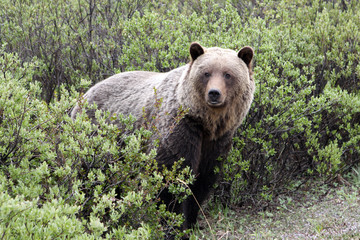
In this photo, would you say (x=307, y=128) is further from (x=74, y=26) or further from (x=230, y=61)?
(x=74, y=26)

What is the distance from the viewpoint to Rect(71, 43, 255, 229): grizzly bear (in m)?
4.76

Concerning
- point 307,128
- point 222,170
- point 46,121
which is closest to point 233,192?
point 222,170

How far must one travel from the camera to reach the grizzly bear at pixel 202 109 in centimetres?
476

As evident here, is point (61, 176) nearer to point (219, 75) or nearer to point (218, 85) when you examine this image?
point (218, 85)

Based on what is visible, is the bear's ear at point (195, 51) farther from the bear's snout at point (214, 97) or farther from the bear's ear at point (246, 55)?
the bear's snout at point (214, 97)

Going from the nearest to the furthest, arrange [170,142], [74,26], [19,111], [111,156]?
[19,111] < [111,156] < [170,142] < [74,26]

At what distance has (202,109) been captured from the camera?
482 cm

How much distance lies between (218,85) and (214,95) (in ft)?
0.46

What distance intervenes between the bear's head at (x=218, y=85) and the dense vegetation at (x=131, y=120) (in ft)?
2.19

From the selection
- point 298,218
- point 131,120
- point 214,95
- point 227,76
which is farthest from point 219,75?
point 298,218

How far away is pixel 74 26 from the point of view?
9.25m

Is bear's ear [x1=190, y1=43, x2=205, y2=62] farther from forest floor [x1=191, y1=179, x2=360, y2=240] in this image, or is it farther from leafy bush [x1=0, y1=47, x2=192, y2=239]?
forest floor [x1=191, y1=179, x2=360, y2=240]

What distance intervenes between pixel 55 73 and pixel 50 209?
6.13 m

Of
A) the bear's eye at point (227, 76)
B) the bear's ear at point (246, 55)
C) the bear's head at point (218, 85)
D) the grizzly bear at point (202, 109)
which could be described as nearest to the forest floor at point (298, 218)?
the grizzly bear at point (202, 109)
